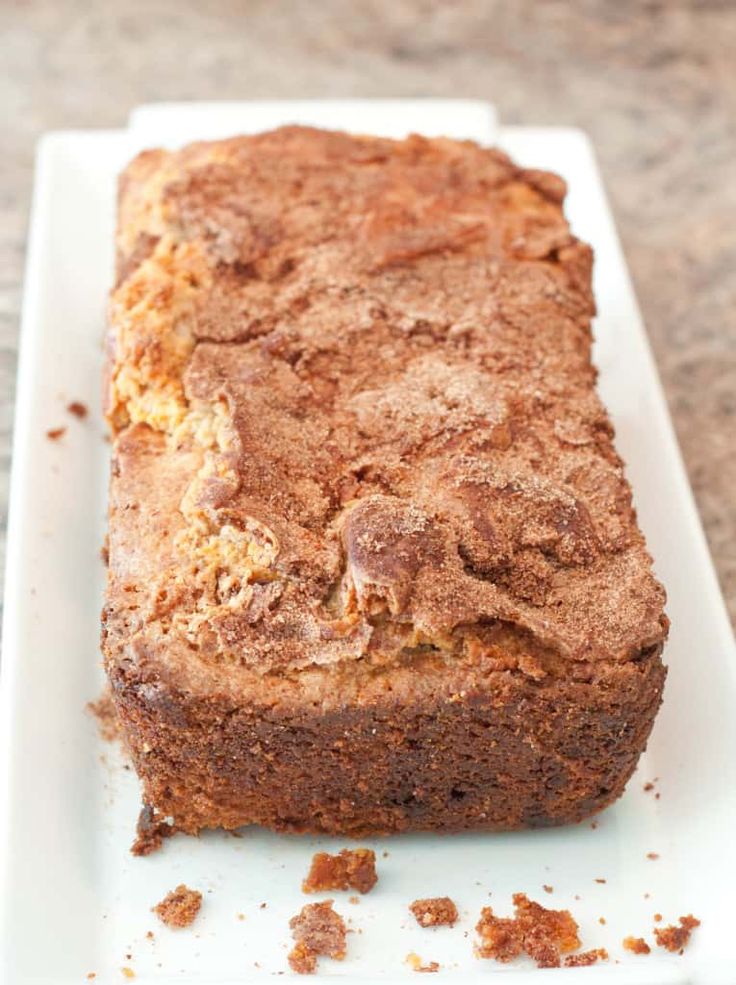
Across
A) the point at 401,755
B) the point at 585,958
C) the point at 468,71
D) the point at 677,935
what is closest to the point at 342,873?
the point at 401,755

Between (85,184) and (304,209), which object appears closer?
(304,209)

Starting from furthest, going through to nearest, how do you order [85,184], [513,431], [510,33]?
[510,33] → [85,184] → [513,431]

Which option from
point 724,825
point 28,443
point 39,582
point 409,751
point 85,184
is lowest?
point 724,825

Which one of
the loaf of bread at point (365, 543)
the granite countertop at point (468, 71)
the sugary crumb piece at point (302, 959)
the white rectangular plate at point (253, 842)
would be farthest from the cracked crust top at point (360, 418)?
the granite countertop at point (468, 71)

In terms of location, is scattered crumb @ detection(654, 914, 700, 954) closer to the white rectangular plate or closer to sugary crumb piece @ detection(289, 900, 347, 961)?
the white rectangular plate

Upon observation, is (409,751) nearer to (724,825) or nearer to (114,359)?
(724,825)

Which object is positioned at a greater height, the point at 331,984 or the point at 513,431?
the point at 513,431

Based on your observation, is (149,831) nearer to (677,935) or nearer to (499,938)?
(499,938)

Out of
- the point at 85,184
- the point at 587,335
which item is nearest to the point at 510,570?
the point at 587,335

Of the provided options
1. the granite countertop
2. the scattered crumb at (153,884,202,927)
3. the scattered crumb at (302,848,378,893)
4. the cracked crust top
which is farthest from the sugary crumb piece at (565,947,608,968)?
the granite countertop
